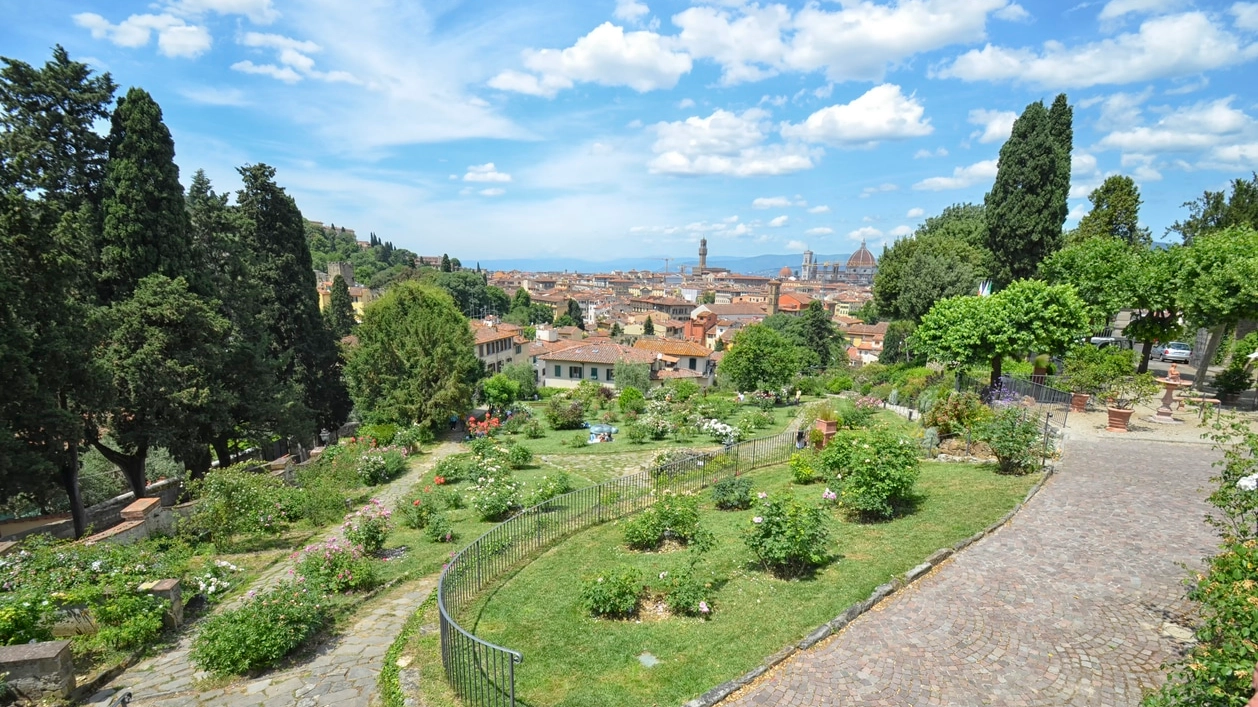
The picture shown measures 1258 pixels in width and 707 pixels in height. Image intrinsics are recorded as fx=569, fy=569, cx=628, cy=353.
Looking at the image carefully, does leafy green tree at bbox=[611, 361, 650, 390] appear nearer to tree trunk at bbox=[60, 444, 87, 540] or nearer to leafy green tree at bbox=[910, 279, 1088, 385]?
leafy green tree at bbox=[910, 279, 1088, 385]

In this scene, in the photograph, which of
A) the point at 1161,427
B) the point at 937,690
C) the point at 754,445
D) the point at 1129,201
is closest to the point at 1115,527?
the point at 937,690

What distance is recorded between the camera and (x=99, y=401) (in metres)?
14.2

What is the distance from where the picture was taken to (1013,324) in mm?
19625

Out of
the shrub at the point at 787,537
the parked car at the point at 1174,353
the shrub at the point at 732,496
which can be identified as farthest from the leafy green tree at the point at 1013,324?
the parked car at the point at 1174,353

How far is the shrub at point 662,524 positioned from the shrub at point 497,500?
164 inches

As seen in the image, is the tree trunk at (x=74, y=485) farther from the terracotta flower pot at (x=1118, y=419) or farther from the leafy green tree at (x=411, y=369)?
the terracotta flower pot at (x=1118, y=419)

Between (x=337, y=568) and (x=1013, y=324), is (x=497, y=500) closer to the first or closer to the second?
(x=337, y=568)

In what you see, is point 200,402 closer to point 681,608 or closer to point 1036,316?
point 681,608

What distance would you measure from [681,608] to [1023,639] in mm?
4262

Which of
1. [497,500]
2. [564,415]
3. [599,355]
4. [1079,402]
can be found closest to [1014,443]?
[1079,402]

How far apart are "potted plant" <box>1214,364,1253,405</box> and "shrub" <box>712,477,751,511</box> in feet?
66.7

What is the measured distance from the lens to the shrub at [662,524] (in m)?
10.8

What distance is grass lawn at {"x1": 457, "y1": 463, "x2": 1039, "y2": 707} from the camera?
669 cm

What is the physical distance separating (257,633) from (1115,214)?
52622 mm
